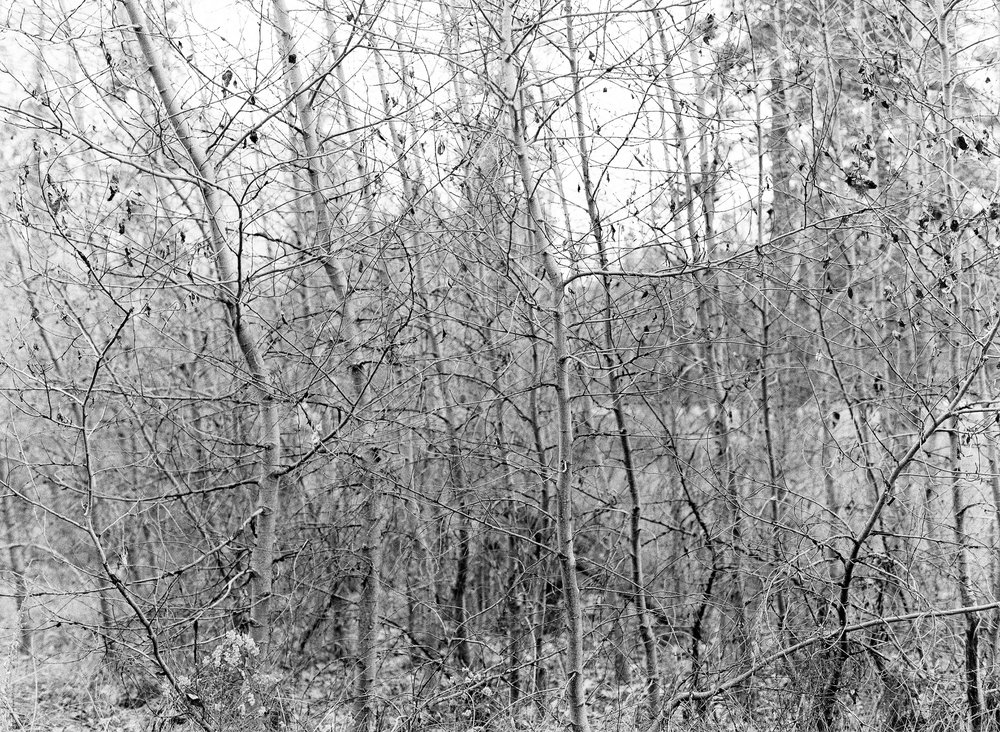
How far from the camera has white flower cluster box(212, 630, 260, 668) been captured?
4.75 meters

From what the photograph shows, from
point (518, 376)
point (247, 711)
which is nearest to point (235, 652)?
point (247, 711)

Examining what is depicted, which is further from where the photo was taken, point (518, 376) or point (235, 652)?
point (518, 376)

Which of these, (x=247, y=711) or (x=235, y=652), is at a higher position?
(x=235, y=652)

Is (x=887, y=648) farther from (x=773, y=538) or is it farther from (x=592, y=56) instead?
(x=592, y=56)

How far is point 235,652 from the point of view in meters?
4.77

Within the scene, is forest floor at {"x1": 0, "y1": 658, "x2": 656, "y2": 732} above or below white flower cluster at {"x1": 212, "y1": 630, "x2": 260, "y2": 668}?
below

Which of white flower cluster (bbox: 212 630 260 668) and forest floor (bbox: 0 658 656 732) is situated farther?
forest floor (bbox: 0 658 656 732)

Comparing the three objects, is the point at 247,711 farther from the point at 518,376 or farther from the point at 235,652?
the point at 518,376

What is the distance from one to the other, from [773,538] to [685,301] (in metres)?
2.04

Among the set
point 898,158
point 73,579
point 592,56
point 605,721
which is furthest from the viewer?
point 73,579

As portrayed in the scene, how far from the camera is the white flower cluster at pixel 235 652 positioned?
4754 mm

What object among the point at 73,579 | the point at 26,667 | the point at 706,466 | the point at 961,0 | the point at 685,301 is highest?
the point at 961,0

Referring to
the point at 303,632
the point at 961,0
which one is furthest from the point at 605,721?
the point at 961,0

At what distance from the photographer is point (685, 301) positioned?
7.29 meters
